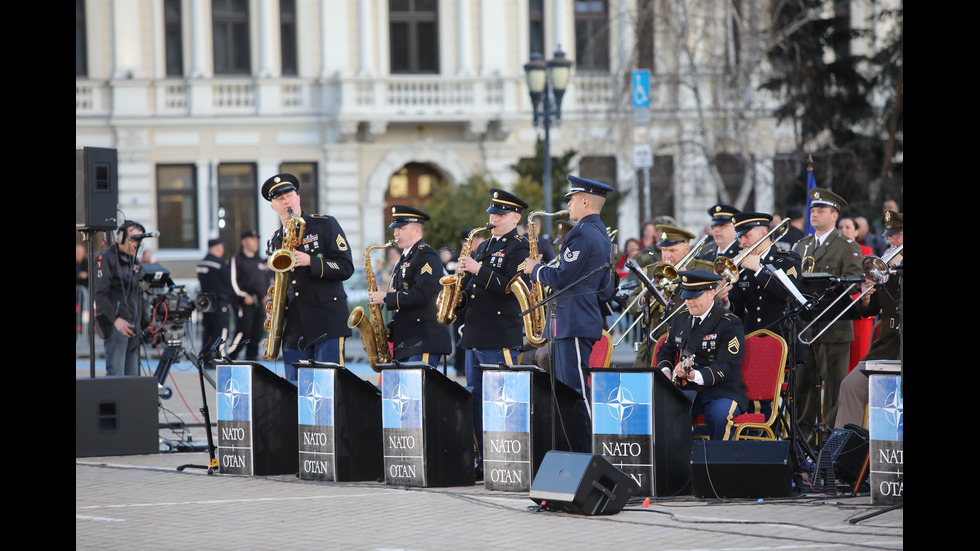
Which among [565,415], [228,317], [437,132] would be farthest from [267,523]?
[437,132]

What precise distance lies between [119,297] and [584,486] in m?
6.98

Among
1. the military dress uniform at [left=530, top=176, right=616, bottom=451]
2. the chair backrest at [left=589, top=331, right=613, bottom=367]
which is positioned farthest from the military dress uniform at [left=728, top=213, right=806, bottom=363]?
the military dress uniform at [left=530, top=176, right=616, bottom=451]

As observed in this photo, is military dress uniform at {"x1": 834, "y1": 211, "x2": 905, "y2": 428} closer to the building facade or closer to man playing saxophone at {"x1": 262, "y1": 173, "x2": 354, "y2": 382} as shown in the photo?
man playing saxophone at {"x1": 262, "y1": 173, "x2": 354, "y2": 382}

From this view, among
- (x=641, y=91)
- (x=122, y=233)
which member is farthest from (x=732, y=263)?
(x=641, y=91)

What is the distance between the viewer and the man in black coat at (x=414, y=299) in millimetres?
11219

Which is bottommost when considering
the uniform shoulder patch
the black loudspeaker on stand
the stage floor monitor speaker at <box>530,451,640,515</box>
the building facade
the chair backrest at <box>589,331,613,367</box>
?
the stage floor monitor speaker at <box>530,451,640,515</box>

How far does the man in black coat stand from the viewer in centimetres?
1122

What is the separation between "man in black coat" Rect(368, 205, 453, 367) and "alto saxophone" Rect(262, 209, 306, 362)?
0.73 metres

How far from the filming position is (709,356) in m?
9.77

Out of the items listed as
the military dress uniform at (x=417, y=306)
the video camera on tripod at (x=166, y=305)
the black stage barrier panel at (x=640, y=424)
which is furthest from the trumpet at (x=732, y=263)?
the video camera on tripod at (x=166, y=305)

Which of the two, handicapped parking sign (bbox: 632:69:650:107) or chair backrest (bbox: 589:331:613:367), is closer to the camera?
chair backrest (bbox: 589:331:613:367)
